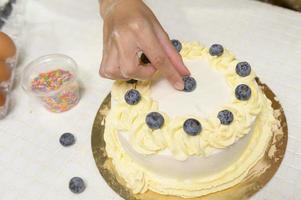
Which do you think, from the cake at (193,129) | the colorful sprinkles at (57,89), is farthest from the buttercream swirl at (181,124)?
the colorful sprinkles at (57,89)

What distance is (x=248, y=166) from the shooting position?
1083 millimetres

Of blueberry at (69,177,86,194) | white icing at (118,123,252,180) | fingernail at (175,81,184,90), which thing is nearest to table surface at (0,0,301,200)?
blueberry at (69,177,86,194)

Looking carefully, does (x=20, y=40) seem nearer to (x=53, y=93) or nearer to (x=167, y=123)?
(x=53, y=93)

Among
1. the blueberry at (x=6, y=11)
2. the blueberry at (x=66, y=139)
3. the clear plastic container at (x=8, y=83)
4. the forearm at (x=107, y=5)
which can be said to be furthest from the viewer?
the blueberry at (x=6, y=11)

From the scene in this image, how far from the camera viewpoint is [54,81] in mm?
1339

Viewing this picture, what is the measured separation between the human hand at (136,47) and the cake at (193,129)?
0.07 meters

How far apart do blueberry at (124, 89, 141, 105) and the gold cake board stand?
0.20 m

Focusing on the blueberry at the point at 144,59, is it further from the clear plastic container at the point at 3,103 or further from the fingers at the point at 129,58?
the clear plastic container at the point at 3,103

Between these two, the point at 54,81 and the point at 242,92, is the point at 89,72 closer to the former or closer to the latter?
the point at 54,81

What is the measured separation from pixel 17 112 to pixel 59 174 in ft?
0.98

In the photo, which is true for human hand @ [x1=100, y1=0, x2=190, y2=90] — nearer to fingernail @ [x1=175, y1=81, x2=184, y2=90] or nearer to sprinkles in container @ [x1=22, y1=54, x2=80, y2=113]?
fingernail @ [x1=175, y1=81, x2=184, y2=90]

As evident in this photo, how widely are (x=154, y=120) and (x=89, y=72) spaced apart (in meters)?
0.51

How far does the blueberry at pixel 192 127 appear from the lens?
0.97 meters

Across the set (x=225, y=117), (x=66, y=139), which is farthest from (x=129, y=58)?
(x=66, y=139)
